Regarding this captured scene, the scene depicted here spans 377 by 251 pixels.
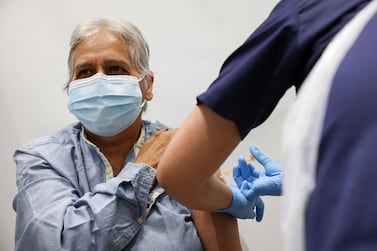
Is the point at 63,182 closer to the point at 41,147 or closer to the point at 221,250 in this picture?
the point at 41,147

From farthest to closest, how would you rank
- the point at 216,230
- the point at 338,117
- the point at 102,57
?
the point at 102,57 → the point at 216,230 → the point at 338,117

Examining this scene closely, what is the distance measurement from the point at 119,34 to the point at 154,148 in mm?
386

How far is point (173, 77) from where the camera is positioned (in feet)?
5.19

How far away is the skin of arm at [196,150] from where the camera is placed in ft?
1.86

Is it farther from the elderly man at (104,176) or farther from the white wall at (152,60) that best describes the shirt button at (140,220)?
the white wall at (152,60)

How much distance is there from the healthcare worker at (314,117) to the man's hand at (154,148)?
1.70 feet

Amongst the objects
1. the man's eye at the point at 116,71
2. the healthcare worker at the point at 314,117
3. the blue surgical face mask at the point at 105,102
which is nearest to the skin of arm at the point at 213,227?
the blue surgical face mask at the point at 105,102

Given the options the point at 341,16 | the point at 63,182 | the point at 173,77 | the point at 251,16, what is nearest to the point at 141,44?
the point at 173,77

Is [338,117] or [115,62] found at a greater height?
[338,117]

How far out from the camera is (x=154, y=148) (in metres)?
1.25

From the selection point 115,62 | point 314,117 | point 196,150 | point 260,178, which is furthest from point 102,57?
point 314,117

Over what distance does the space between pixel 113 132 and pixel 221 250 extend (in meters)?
0.48

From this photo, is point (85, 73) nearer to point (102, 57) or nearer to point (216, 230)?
point (102, 57)

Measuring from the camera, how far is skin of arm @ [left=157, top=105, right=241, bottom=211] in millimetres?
566
